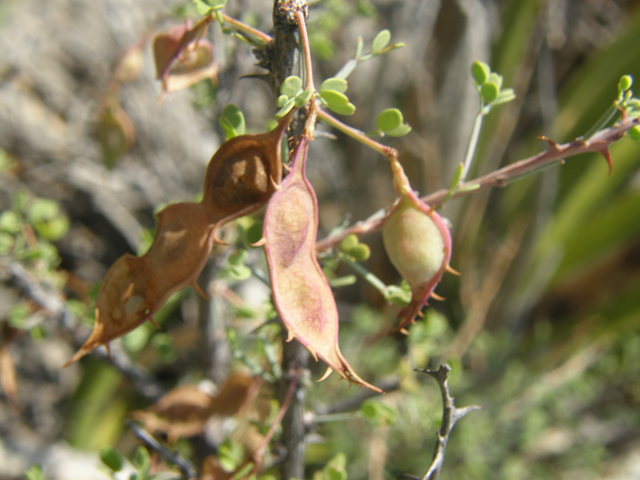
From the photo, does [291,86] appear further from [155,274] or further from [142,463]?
[142,463]

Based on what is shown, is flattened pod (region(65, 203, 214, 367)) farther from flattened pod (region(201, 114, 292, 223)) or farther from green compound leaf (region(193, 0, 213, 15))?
green compound leaf (region(193, 0, 213, 15))

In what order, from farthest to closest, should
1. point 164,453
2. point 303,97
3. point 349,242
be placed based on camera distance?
point 164,453 < point 349,242 < point 303,97

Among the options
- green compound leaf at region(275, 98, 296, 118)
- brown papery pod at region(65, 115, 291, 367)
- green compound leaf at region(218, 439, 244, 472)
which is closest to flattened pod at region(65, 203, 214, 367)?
brown papery pod at region(65, 115, 291, 367)

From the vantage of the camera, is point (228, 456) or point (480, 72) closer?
point (480, 72)

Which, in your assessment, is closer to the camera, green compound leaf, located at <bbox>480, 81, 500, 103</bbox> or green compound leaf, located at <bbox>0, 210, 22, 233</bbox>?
green compound leaf, located at <bbox>480, 81, 500, 103</bbox>

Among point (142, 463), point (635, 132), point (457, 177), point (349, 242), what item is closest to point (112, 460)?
point (142, 463)

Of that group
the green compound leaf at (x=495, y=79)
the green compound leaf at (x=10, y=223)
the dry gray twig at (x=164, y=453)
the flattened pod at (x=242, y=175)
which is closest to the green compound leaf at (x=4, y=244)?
the green compound leaf at (x=10, y=223)

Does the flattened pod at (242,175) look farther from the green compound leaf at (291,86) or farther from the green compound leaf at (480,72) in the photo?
the green compound leaf at (480,72)
